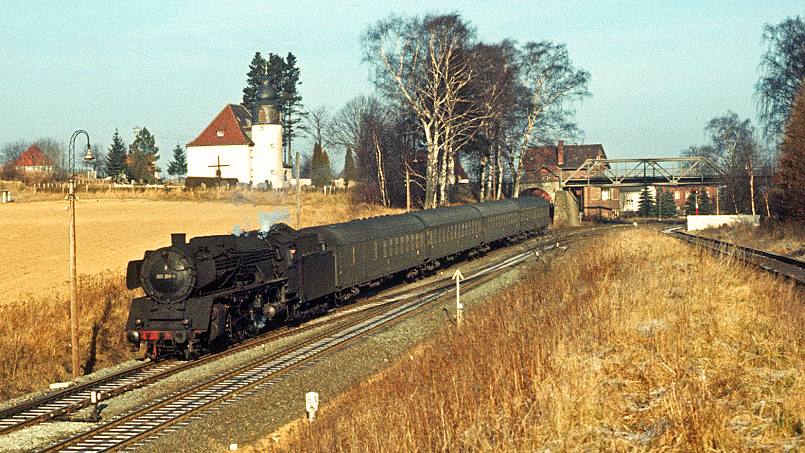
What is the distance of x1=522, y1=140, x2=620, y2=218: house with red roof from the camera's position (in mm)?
74312

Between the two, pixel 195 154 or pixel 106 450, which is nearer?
pixel 106 450

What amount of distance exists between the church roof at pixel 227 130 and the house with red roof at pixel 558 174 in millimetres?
35382

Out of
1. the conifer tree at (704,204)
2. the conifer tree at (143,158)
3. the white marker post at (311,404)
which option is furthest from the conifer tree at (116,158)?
the white marker post at (311,404)

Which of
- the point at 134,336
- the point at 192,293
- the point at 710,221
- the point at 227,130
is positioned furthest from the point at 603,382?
the point at 227,130

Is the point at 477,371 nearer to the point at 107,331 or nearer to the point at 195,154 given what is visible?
the point at 107,331

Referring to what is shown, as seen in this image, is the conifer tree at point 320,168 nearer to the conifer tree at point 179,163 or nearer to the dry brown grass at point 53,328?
the conifer tree at point 179,163

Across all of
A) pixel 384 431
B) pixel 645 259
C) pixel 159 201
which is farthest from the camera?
pixel 159 201

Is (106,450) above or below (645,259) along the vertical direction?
below

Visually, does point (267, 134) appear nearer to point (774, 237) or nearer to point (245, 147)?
point (245, 147)

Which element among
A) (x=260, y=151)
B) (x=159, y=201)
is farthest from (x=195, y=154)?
(x=159, y=201)

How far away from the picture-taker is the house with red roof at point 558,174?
74.3 meters

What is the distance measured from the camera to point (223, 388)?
51.8ft

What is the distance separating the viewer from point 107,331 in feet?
73.2

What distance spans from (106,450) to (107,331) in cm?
1090
